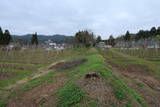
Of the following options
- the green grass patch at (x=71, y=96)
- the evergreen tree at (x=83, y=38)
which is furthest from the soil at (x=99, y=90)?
the evergreen tree at (x=83, y=38)

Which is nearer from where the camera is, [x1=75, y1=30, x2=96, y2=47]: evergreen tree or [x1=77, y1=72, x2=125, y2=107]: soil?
[x1=77, y1=72, x2=125, y2=107]: soil

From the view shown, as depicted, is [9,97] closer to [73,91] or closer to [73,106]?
[73,91]

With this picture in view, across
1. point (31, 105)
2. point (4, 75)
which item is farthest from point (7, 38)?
point (31, 105)

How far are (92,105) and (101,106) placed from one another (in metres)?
0.30

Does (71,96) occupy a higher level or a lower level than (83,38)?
lower

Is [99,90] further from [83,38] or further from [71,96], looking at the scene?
[83,38]

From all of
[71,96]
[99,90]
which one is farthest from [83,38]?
[71,96]

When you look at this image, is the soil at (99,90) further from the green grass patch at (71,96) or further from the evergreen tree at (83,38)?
the evergreen tree at (83,38)

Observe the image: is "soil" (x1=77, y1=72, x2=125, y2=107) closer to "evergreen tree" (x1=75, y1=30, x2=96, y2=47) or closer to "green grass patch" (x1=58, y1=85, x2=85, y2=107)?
"green grass patch" (x1=58, y1=85, x2=85, y2=107)

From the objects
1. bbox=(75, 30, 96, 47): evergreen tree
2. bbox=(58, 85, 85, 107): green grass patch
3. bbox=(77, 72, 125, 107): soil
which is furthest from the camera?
bbox=(75, 30, 96, 47): evergreen tree

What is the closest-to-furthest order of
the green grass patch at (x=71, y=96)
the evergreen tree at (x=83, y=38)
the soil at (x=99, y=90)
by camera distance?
the green grass patch at (x=71, y=96) → the soil at (x=99, y=90) → the evergreen tree at (x=83, y=38)

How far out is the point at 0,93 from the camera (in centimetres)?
753

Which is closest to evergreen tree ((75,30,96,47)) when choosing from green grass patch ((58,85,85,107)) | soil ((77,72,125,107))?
soil ((77,72,125,107))

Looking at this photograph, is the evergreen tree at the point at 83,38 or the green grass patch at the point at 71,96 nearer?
the green grass patch at the point at 71,96
